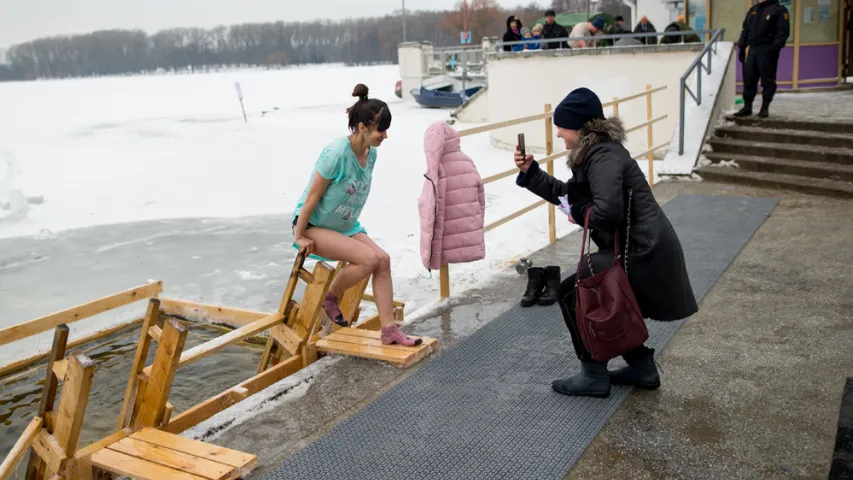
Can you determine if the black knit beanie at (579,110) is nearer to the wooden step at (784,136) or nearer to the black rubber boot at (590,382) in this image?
the black rubber boot at (590,382)

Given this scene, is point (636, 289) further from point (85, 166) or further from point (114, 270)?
point (85, 166)

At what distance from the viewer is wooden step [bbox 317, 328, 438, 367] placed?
176 inches

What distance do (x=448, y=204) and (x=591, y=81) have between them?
35.0 feet

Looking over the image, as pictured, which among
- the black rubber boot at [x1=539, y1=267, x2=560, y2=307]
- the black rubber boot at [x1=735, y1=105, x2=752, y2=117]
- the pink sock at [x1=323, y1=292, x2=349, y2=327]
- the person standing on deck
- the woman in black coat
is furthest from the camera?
the person standing on deck

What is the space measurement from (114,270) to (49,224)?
4.33 metres

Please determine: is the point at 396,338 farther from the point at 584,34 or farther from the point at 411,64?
the point at 411,64

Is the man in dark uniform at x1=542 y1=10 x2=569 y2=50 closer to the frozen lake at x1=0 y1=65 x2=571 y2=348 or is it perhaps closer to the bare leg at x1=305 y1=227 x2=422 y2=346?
the frozen lake at x1=0 y1=65 x2=571 y2=348

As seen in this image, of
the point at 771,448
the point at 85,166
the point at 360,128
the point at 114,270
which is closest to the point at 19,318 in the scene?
the point at 114,270

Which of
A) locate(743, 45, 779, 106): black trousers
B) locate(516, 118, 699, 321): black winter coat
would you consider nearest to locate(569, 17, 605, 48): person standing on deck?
locate(743, 45, 779, 106): black trousers

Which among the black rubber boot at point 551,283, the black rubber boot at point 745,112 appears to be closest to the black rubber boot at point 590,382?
the black rubber boot at point 551,283

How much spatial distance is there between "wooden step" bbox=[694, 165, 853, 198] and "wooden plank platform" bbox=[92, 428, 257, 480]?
24.4 ft

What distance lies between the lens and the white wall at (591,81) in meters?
13.8

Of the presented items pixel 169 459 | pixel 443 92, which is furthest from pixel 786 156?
pixel 443 92

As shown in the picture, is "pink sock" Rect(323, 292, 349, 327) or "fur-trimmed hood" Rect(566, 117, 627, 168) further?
"pink sock" Rect(323, 292, 349, 327)
